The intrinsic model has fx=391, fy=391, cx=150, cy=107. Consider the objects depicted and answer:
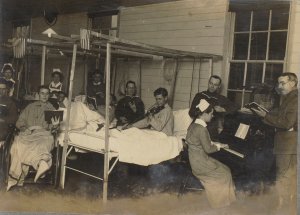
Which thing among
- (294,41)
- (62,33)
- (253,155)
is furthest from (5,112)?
(294,41)

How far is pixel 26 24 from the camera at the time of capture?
3.19 metres

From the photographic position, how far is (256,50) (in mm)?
3111

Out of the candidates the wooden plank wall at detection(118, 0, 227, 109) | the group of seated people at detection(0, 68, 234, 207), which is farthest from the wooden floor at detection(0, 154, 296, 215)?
the wooden plank wall at detection(118, 0, 227, 109)

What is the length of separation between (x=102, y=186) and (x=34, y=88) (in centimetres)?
97

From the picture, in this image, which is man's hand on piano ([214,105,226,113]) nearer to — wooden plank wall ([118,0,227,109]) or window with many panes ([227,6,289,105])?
window with many panes ([227,6,289,105])

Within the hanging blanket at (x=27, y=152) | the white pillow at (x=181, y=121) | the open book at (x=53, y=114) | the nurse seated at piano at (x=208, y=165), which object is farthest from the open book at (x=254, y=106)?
the hanging blanket at (x=27, y=152)

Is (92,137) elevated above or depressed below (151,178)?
above

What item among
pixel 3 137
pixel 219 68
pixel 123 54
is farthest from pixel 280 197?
pixel 3 137

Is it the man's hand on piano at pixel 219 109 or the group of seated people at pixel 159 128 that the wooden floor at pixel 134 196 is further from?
the man's hand on piano at pixel 219 109

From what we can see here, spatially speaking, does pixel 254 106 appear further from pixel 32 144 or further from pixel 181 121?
pixel 32 144

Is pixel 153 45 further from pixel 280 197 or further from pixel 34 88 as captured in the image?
pixel 280 197

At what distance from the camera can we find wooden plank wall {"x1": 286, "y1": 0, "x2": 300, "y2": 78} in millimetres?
2947

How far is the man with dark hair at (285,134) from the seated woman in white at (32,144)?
1.70 meters

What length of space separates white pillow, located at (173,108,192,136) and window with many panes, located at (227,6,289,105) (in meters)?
0.39
